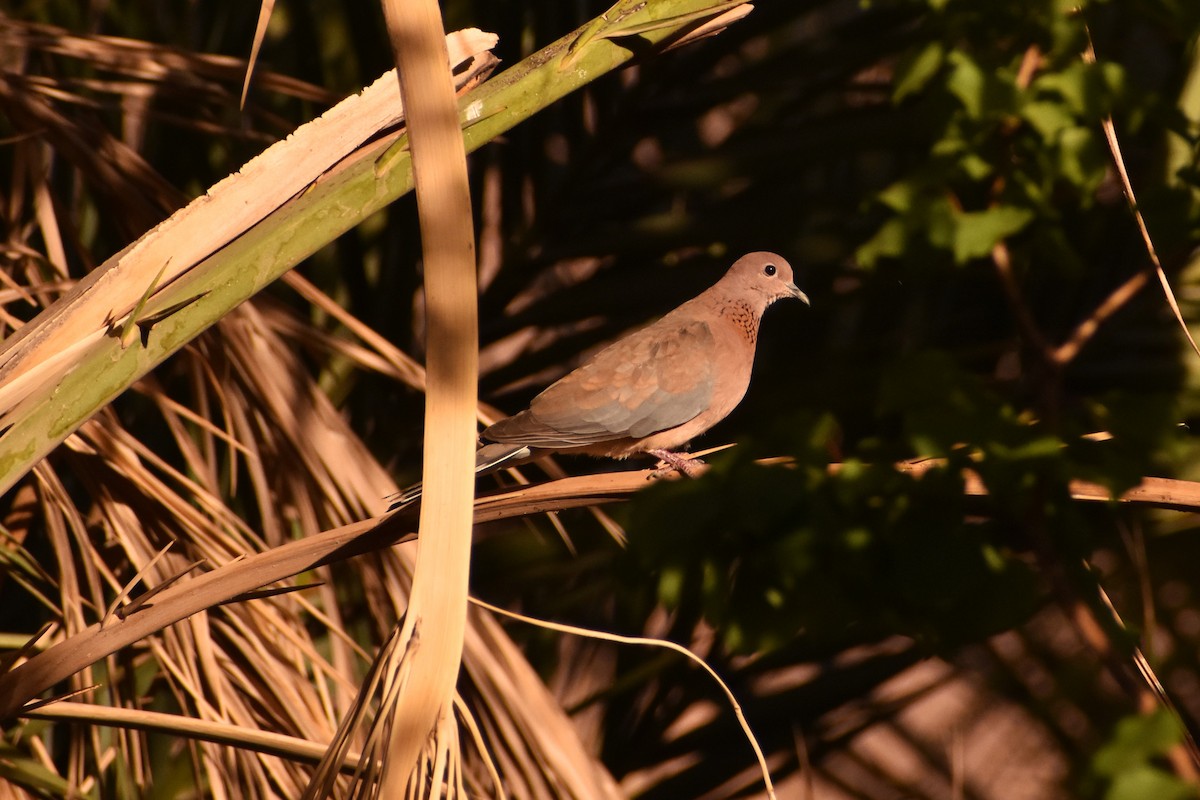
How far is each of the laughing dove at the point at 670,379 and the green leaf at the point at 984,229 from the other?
2.78ft

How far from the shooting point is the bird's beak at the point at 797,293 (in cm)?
282

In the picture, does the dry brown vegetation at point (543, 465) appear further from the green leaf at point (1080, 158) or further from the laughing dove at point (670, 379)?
the laughing dove at point (670, 379)

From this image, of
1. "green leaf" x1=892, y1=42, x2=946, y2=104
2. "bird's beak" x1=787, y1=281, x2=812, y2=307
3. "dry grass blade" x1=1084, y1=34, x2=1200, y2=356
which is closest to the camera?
"dry grass blade" x1=1084, y1=34, x2=1200, y2=356

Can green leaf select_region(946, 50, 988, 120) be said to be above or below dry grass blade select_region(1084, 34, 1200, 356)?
above

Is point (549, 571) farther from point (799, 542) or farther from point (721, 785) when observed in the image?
point (799, 542)

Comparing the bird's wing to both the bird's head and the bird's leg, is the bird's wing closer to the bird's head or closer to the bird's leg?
the bird's leg

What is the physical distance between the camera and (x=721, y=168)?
8.80 feet

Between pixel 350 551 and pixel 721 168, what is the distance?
1551mm

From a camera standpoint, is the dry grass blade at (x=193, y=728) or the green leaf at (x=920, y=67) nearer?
the dry grass blade at (x=193, y=728)

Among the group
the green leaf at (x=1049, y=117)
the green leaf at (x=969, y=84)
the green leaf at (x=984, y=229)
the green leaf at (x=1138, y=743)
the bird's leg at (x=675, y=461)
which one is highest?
the green leaf at (x=969, y=84)

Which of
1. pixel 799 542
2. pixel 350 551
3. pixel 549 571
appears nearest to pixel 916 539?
pixel 799 542

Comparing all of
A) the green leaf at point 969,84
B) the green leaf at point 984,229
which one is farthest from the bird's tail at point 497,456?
the green leaf at point 969,84

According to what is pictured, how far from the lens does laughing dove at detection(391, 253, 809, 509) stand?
2.88 m

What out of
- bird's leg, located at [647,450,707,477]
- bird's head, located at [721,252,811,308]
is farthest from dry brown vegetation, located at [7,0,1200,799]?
bird's leg, located at [647,450,707,477]
